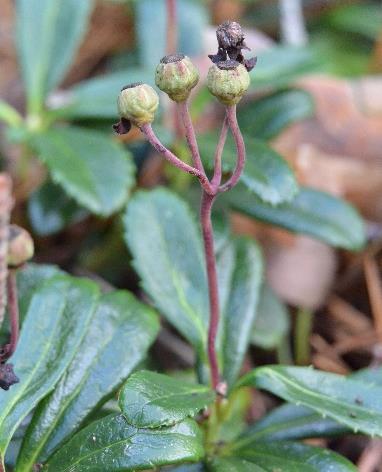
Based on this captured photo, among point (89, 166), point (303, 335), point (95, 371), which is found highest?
point (89, 166)

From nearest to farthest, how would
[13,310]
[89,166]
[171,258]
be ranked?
[13,310] → [171,258] → [89,166]

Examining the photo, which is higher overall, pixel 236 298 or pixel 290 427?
pixel 236 298

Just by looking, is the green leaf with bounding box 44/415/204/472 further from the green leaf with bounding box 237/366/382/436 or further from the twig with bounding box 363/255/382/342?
the twig with bounding box 363/255/382/342

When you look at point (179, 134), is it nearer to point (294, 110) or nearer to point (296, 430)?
point (294, 110)

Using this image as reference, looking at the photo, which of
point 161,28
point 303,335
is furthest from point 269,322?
point 161,28

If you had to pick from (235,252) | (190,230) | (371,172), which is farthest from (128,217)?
(371,172)

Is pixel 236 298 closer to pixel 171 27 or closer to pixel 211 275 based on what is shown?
pixel 211 275

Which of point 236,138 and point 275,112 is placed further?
point 275,112

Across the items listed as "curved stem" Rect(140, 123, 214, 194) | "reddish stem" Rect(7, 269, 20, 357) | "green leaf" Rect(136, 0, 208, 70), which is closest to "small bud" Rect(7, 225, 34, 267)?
"reddish stem" Rect(7, 269, 20, 357)
